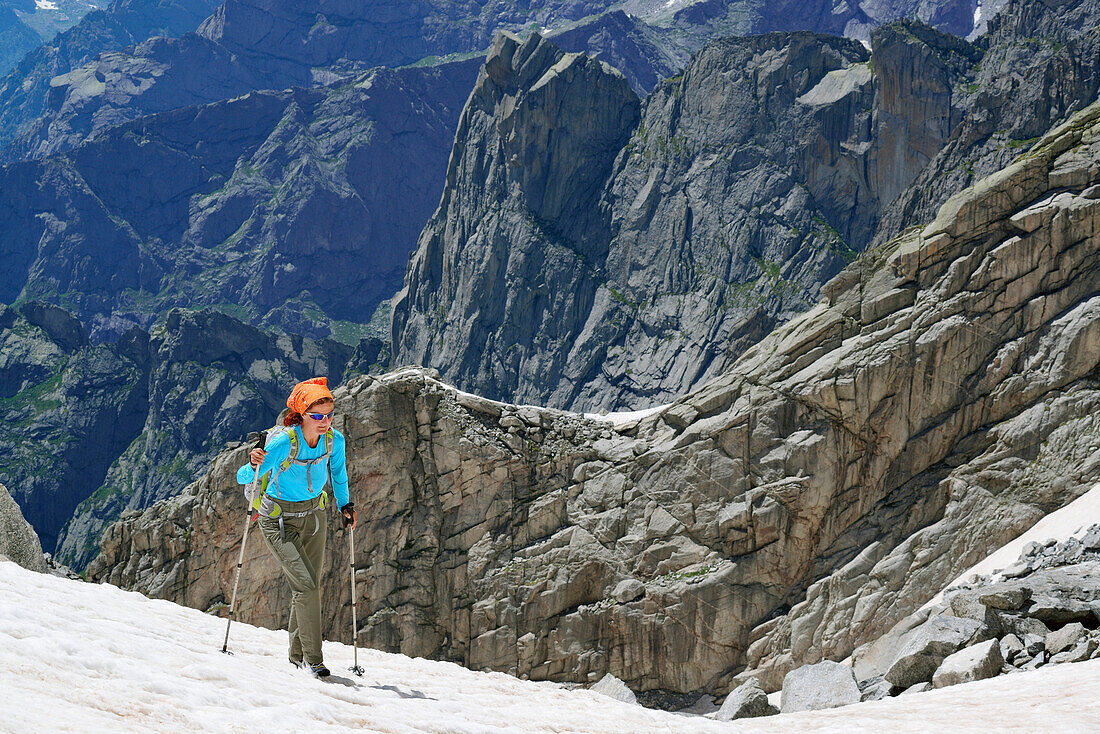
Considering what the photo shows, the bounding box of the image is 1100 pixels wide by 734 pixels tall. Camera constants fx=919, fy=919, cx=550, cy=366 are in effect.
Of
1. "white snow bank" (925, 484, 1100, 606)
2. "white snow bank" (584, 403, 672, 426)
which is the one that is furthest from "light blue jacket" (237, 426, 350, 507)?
"white snow bank" (584, 403, 672, 426)

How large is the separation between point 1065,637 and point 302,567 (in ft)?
45.8

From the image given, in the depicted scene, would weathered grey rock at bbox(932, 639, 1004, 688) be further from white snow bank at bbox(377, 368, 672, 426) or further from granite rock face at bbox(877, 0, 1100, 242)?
granite rock face at bbox(877, 0, 1100, 242)

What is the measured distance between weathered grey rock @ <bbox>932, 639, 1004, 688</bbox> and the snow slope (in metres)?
1.23

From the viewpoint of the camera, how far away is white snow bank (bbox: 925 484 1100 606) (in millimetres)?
29688

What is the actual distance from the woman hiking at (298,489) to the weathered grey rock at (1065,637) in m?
13.6

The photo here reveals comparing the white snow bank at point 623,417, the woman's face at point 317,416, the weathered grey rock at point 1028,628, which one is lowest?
the weathered grey rock at point 1028,628

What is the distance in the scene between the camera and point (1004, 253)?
117 feet

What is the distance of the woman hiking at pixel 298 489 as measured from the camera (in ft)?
46.6

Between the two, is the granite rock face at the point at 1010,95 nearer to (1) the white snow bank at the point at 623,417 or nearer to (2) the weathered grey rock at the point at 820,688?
(1) the white snow bank at the point at 623,417

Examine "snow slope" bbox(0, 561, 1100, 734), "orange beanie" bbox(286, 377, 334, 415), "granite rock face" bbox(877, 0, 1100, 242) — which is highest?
"granite rock face" bbox(877, 0, 1100, 242)

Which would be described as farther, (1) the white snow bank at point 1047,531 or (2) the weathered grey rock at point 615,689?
(1) the white snow bank at point 1047,531

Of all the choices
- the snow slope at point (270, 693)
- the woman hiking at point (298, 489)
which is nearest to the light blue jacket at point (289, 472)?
the woman hiking at point (298, 489)

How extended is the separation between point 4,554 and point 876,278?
106ft

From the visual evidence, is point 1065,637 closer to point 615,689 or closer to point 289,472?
point 289,472
